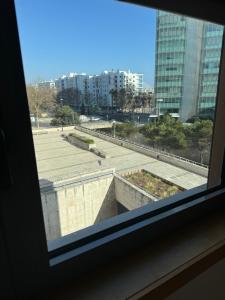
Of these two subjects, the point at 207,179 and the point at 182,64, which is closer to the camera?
the point at 182,64

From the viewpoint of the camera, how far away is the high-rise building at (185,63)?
727 millimetres

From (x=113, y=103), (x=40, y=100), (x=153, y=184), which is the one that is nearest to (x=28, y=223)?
(x=40, y=100)

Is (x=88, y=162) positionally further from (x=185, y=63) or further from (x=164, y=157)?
(x=185, y=63)

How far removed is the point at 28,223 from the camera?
42cm

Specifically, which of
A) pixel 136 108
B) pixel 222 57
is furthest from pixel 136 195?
pixel 222 57

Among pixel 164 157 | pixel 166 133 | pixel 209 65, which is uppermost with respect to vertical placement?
pixel 209 65

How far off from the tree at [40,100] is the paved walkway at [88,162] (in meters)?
0.06

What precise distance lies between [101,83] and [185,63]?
1.19 feet

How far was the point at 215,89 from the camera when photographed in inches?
32.7

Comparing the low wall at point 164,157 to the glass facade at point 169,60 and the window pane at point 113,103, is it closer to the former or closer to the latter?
the window pane at point 113,103

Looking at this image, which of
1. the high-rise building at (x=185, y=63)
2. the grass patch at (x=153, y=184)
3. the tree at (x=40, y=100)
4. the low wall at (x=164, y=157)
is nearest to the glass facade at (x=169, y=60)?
the high-rise building at (x=185, y=63)

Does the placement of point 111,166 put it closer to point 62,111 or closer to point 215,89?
point 62,111

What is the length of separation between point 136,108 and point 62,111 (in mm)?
Result: 277

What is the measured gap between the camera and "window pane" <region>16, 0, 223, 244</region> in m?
0.54
